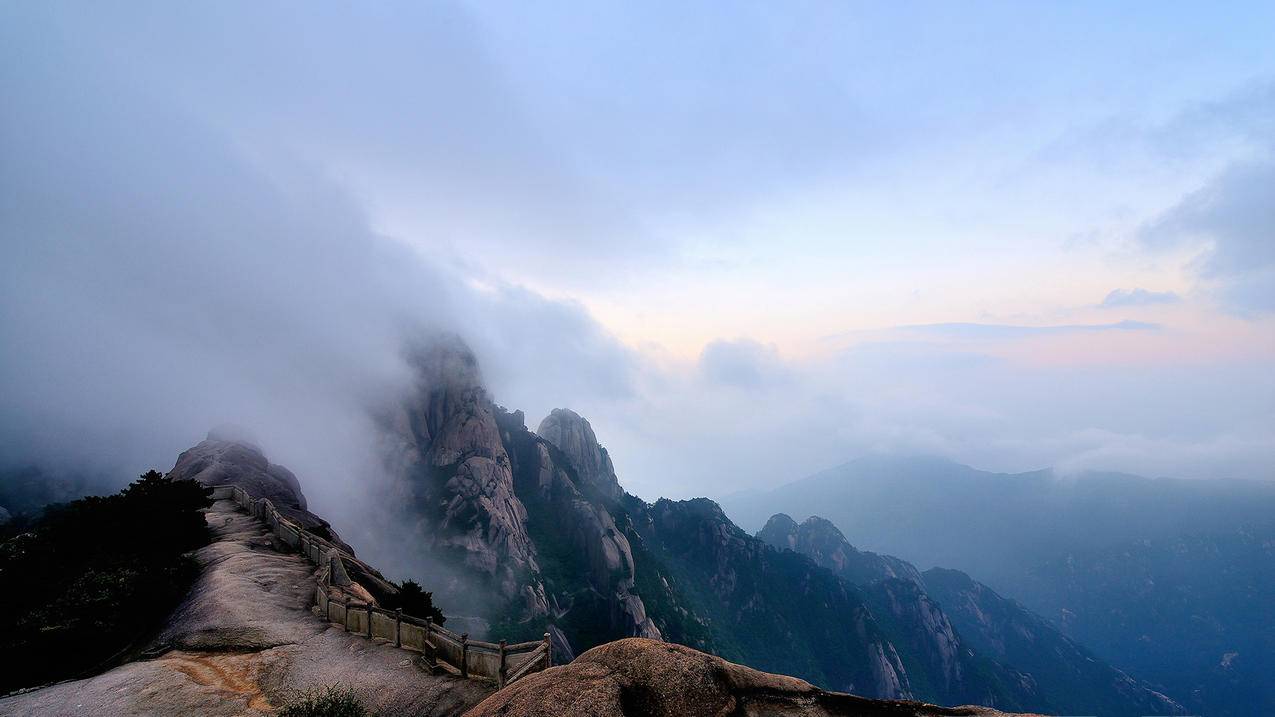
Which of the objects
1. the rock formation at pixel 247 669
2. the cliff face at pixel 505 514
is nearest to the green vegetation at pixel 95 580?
the rock formation at pixel 247 669

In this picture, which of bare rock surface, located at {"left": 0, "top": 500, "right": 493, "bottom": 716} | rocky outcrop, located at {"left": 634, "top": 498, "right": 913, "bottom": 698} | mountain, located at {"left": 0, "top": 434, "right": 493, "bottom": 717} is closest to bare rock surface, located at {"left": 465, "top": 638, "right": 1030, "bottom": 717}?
bare rock surface, located at {"left": 0, "top": 500, "right": 493, "bottom": 716}

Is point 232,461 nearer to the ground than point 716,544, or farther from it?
farther from it

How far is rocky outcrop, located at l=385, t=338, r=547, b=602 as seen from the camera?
10894 cm

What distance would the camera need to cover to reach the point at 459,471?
121m

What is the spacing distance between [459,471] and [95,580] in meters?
100

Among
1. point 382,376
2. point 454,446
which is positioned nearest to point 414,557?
point 454,446

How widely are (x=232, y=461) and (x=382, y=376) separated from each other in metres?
73.5

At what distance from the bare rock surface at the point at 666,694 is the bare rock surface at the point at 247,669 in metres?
7.00

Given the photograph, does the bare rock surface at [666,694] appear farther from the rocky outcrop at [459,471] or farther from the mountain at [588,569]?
the rocky outcrop at [459,471]

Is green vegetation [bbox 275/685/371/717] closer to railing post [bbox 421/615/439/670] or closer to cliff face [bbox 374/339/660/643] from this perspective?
railing post [bbox 421/615/439/670]

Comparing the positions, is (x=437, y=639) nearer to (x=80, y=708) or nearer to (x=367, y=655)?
(x=367, y=655)

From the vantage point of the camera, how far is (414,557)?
10619cm

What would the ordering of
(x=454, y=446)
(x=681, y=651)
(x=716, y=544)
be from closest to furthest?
(x=681, y=651), (x=454, y=446), (x=716, y=544)

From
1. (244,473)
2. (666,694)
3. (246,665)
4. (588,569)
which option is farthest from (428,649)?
(588,569)
